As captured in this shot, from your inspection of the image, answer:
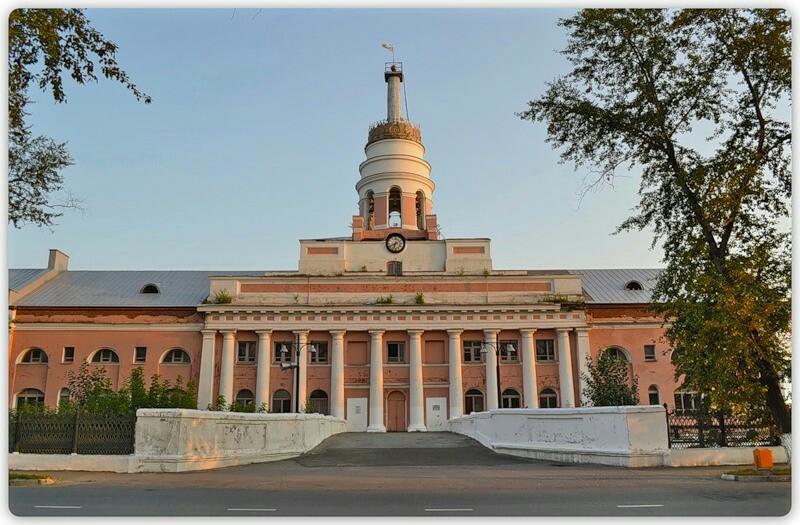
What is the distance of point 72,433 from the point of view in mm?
13547

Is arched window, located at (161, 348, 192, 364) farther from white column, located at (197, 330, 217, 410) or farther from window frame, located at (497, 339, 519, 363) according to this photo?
window frame, located at (497, 339, 519, 363)

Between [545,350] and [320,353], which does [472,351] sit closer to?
[545,350]

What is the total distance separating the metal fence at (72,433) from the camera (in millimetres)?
13344

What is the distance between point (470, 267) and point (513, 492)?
96.2ft

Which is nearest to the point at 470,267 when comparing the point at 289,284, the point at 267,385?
the point at 289,284

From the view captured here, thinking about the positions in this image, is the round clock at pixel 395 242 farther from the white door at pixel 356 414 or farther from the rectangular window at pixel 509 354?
the white door at pixel 356 414

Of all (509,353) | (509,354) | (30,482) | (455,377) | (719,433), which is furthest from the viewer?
(509,353)

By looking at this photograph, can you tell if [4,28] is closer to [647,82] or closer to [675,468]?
[647,82]

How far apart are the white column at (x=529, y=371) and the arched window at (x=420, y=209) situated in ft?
32.2

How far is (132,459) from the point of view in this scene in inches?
507

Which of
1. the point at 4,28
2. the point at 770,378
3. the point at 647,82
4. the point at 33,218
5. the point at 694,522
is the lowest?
the point at 694,522

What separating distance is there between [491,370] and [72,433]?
26155 millimetres

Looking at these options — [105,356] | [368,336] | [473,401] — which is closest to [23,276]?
[105,356]

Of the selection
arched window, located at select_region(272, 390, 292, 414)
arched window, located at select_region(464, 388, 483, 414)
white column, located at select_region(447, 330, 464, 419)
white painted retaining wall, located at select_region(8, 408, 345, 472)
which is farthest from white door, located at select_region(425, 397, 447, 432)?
white painted retaining wall, located at select_region(8, 408, 345, 472)
